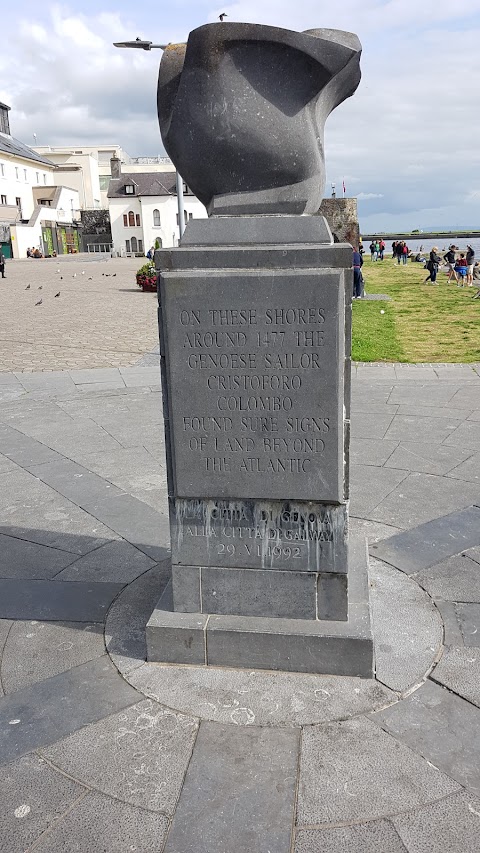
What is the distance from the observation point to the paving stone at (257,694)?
11.3ft

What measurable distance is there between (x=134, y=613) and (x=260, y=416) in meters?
1.69

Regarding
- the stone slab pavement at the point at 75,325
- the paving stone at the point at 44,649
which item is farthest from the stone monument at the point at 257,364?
the stone slab pavement at the point at 75,325

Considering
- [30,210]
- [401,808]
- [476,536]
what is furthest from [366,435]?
[30,210]

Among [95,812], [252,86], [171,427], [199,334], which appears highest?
[252,86]

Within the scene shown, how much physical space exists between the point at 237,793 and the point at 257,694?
71cm

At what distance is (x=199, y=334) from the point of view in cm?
354

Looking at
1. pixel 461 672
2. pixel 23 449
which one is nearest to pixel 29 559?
pixel 23 449

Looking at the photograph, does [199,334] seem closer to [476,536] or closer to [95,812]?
[95,812]

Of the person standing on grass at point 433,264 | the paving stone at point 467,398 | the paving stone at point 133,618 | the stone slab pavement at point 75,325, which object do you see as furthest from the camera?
the person standing on grass at point 433,264

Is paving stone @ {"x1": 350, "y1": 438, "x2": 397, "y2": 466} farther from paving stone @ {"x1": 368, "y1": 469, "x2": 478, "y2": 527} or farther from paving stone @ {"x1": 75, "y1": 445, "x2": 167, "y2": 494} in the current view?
paving stone @ {"x1": 75, "y1": 445, "x2": 167, "y2": 494}

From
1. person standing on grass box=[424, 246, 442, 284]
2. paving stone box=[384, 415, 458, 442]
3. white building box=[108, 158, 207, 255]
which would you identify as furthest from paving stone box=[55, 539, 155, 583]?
white building box=[108, 158, 207, 255]

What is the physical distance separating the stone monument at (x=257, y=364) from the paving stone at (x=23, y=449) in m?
3.72

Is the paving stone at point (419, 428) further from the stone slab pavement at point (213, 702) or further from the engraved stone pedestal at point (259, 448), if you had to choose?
the engraved stone pedestal at point (259, 448)

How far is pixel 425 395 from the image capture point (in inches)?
383
